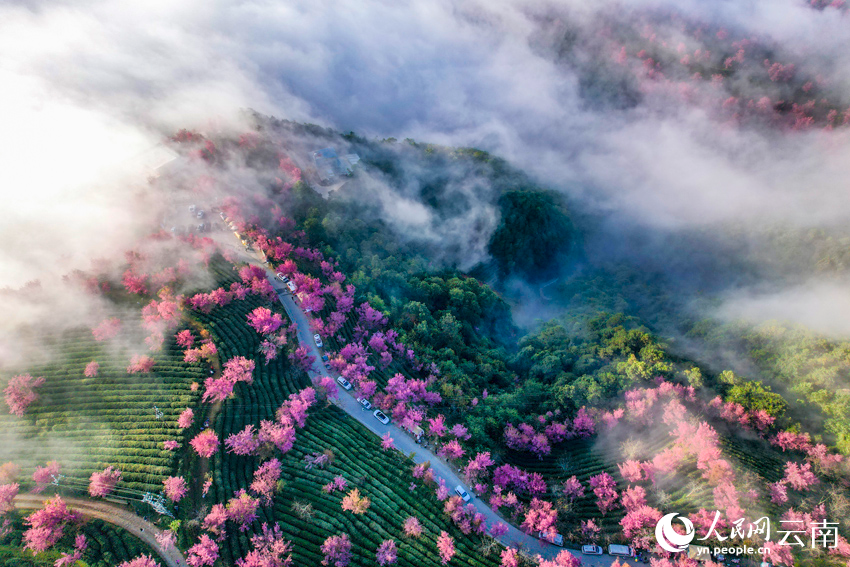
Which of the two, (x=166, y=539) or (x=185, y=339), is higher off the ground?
(x=185, y=339)

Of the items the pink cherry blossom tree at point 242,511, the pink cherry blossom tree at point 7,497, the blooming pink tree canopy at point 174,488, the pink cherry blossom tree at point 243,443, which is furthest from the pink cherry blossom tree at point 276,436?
the pink cherry blossom tree at point 7,497

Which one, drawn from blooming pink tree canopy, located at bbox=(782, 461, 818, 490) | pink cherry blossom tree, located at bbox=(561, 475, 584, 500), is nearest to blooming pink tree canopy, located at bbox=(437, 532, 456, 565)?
pink cherry blossom tree, located at bbox=(561, 475, 584, 500)

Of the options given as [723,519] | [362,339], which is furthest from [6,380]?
[723,519]

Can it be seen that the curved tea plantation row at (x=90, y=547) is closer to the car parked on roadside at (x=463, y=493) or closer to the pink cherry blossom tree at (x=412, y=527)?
the pink cherry blossom tree at (x=412, y=527)

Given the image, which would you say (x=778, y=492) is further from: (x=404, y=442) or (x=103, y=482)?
(x=103, y=482)

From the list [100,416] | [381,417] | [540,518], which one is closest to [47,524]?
[100,416]

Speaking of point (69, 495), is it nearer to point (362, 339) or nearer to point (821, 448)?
point (362, 339)

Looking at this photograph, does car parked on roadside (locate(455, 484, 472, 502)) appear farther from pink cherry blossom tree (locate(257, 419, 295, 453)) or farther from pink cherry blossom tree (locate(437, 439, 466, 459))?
pink cherry blossom tree (locate(257, 419, 295, 453))
